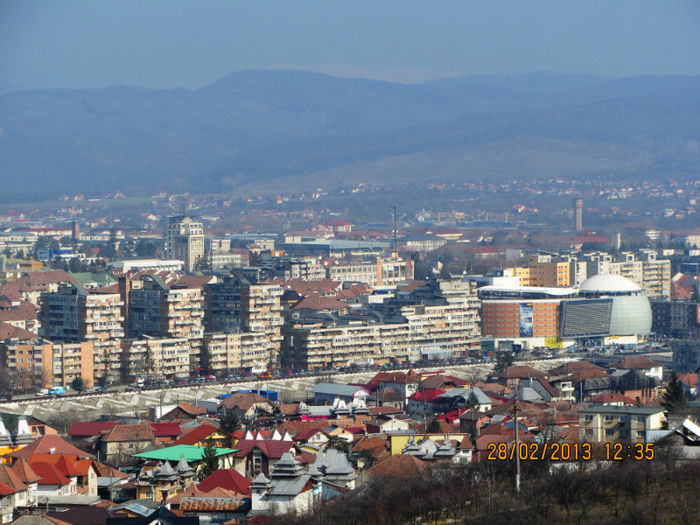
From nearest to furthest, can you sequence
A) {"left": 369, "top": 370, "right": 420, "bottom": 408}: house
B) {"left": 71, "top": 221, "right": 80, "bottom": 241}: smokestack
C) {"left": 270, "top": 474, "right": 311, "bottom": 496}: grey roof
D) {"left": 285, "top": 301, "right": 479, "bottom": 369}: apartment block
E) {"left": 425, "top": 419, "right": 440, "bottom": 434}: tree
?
{"left": 270, "top": 474, "right": 311, "bottom": 496}: grey roof, {"left": 425, "top": 419, "right": 440, "bottom": 434}: tree, {"left": 369, "top": 370, "right": 420, "bottom": 408}: house, {"left": 285, "top": 301, "right": 479, "bottom": 369}: apartment block, {"left": 71, "top": 221, "right": 80, "bottom": 241}: smokestack

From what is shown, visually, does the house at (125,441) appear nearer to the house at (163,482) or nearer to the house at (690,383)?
the house at (163,482)

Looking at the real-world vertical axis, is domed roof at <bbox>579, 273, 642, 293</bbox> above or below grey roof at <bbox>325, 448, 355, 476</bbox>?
above

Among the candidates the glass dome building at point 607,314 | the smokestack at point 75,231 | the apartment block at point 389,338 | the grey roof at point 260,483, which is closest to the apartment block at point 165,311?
the apartment block at point 389,338

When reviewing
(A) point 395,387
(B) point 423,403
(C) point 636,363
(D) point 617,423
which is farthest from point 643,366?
(D) point 617,423

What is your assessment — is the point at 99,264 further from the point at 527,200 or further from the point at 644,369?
the point at 527,200
